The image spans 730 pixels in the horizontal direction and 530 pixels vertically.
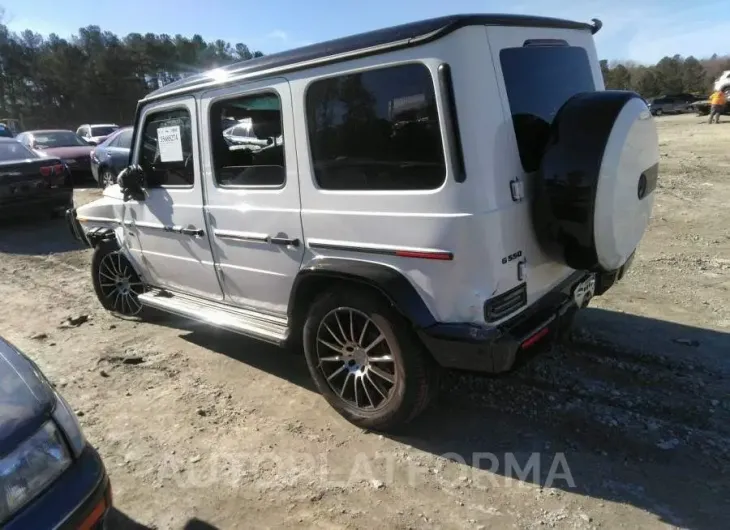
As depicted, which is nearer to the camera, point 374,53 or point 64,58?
point 374,53

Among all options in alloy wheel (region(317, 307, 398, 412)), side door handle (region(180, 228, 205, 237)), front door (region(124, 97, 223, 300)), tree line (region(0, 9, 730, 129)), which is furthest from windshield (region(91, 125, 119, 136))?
tree line (region(0, 9, 730, 129))

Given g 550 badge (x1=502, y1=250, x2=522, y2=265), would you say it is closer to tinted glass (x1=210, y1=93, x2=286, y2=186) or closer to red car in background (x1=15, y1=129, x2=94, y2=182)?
tinted glass (x1=210, y1=93, x2=286, y2=186)

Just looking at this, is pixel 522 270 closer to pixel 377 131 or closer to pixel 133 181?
pixel 377 131

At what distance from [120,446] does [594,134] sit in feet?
10.4

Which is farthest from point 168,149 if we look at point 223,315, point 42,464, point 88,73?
point 88,73

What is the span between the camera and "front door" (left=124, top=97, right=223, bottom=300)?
4.02m

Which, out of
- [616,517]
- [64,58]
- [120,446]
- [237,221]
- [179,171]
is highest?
[64,58]

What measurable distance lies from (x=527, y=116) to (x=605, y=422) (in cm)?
177

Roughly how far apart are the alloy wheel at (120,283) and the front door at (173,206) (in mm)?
431

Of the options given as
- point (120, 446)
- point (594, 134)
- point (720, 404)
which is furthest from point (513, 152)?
point (120, 446)

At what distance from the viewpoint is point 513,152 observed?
2754 millimetres

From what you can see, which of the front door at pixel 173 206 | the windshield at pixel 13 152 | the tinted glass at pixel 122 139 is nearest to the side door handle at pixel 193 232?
the front door at pixel 173 206

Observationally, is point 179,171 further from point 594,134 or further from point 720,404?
point 720,404

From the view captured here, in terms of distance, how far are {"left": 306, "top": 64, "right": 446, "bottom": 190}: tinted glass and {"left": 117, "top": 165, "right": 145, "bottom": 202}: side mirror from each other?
1.91 meters
